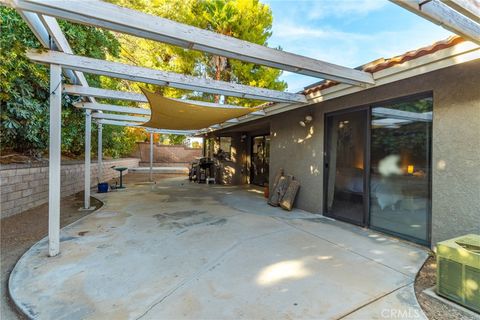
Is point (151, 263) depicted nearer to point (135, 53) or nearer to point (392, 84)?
point (392, 84)

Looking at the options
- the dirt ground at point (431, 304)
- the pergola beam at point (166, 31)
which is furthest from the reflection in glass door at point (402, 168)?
the pergola beam at point (166, 31)

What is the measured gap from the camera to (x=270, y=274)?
3.01 metres

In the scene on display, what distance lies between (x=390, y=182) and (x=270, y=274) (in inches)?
124

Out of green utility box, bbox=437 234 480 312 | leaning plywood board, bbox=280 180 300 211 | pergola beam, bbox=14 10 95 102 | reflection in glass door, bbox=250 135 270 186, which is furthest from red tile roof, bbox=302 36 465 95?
reflection in glass door, bbox=250 135 270 186

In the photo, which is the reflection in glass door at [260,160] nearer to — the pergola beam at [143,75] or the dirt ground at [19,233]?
the pergola beam at [143,75]

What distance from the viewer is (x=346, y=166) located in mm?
5469

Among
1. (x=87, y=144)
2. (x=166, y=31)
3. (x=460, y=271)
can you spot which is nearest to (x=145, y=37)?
(x=166, y=31)

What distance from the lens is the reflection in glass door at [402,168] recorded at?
4.04 m

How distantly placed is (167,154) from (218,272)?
21.9 m

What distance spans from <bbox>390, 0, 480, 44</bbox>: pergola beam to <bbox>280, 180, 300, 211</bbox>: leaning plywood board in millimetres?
4763

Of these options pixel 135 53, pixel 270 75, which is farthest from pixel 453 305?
pixel 135 53

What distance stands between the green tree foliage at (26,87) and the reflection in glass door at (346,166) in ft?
21.6

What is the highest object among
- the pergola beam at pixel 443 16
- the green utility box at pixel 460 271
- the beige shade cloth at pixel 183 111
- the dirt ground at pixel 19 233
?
the pergola beam at pixel 443 16

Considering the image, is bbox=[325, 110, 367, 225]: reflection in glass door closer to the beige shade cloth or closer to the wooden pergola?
the wooden pergola
